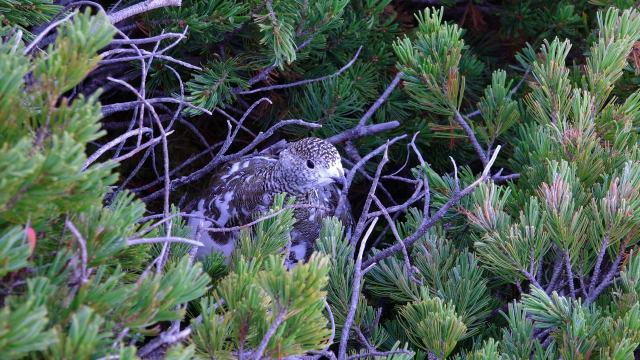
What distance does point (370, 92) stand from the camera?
188cm

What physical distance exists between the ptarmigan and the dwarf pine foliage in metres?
0.12

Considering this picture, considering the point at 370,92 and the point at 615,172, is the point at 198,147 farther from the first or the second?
the point at 615,172

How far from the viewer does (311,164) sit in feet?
5.83

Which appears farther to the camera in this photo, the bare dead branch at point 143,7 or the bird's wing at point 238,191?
the bird's wing at point 238,191

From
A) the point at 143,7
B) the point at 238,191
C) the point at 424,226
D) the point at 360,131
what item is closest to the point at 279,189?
the point at 238,191

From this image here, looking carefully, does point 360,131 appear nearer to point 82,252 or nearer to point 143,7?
point 143,7

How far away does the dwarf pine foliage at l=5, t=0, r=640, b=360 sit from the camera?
781 millimetres

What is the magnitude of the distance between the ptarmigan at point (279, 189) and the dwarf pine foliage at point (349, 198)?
0.39 ft

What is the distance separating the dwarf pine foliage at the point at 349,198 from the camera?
2.56 feet

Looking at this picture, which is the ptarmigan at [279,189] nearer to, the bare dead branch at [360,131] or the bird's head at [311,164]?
the bird's head at [311,164]

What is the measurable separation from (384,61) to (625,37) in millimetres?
654

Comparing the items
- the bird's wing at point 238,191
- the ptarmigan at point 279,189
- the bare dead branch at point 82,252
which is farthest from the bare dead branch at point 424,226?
the bare dead branch at point 82,252

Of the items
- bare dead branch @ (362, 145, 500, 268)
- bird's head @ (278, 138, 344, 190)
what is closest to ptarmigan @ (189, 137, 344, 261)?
bird's head @ (278, 138, 344, 190)

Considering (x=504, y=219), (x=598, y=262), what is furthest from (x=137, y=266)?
(x=598, y=262)
